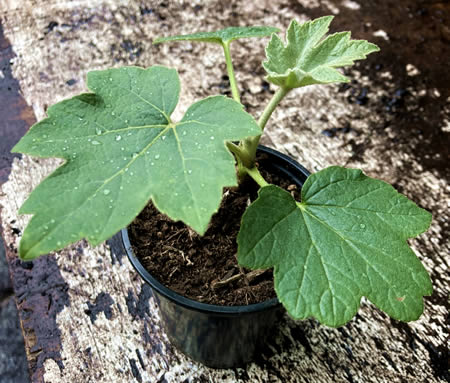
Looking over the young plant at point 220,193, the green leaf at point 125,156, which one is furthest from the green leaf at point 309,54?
the green leaf at point 125,156

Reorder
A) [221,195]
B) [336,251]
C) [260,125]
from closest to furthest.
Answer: [221,195]
[336,251]
[260,125]

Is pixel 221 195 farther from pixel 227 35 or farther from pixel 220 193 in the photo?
pixel 227 35

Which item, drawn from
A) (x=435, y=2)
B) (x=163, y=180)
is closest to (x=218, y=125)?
(x=163, y=180)

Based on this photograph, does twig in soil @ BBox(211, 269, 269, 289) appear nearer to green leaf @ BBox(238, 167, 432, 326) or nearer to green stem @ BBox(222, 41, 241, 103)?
green leaf @ BBox(238, 167, 432, 326)

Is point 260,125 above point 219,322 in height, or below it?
above

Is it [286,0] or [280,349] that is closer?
[280,349]

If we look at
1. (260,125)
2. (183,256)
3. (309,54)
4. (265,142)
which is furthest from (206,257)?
(265,142)

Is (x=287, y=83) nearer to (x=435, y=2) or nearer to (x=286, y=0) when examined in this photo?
(x=286, y=0)

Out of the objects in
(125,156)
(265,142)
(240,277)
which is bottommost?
(265,142)
